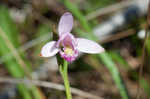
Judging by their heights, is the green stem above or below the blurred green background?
above

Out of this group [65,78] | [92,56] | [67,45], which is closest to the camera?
[65,78]

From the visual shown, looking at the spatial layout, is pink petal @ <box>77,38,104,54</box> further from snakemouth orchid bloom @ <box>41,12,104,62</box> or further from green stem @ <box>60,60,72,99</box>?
green stem @ <box>60,60,72,99</box>

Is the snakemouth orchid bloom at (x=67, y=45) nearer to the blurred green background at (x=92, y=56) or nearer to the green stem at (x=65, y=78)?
the green stem at (x=65, y=78)

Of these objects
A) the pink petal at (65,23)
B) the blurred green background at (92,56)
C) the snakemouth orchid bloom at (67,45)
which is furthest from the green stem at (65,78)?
the blurred green background at (92,56)

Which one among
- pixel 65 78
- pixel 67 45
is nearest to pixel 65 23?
pixel 67 45

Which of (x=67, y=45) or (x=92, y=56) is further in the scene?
(x=92, y=56)


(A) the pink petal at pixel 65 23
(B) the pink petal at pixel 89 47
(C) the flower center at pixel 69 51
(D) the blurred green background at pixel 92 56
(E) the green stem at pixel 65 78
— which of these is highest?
(A) the pink petal at pixel 65 23

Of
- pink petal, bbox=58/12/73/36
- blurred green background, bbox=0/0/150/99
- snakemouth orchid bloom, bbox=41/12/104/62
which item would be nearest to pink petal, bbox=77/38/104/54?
snakemouth orchid bloom, bbox=41/12/104/62

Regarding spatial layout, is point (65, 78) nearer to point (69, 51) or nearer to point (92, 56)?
point (69, 51)

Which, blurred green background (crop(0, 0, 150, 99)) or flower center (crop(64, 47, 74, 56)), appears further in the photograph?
blurred green background (crop(0, 0, 150, 99))

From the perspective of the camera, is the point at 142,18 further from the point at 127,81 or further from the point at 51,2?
the point at 51,2
